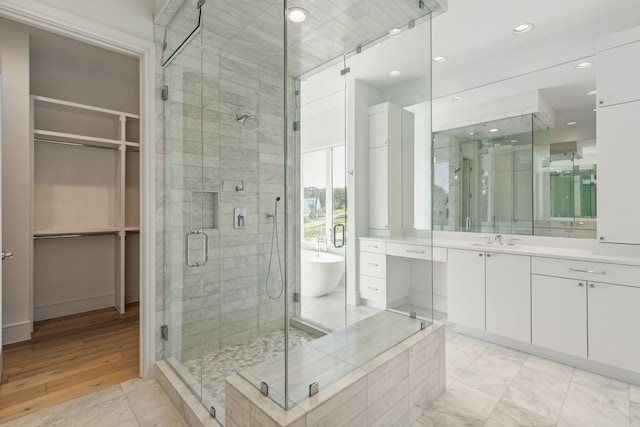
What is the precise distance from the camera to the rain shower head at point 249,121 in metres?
2.42

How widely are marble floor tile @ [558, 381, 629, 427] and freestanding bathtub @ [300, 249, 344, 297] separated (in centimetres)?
159

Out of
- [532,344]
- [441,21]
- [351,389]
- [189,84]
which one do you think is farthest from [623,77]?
[189,84]

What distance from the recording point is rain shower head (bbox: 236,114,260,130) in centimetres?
242

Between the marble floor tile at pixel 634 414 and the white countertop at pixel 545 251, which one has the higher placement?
the white countertop at pixel 545 251

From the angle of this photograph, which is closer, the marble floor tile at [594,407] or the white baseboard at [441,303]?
the marble floor tile at [594,407]

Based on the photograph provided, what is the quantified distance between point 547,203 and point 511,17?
5.52 ft

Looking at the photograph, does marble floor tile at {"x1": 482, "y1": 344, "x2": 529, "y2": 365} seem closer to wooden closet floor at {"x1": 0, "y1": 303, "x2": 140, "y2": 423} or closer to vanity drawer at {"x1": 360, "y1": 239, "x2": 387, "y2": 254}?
vanity drawer at {"x1": 360, "y1": 239, "x2": 387, "y2": 254}

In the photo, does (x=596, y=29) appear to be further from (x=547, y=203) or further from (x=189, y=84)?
(x=189, y=84)

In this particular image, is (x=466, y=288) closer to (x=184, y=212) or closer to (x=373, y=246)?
(x=373, y=246)

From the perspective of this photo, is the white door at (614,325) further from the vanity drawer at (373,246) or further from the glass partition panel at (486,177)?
the vanity drawer at (373,246)

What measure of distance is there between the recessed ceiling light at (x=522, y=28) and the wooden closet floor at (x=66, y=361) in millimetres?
4176

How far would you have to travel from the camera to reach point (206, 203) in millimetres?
2266

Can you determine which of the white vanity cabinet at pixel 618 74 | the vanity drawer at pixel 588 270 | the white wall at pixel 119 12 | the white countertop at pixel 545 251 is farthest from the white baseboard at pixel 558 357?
the white wall at pixel 119 12

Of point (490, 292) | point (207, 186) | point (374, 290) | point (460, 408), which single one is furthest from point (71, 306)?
point (490, 292)
